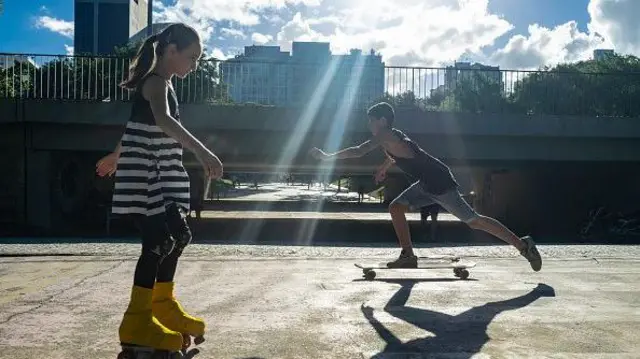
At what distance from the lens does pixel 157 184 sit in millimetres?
2998

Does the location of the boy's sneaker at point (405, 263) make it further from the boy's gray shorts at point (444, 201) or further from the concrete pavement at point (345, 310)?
the boy's gray shorts at point (444, 201)

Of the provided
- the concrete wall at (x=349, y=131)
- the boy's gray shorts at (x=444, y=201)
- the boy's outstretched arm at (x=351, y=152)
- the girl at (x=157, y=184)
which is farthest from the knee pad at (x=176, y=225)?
the concrete wall at (x=349, y=131)

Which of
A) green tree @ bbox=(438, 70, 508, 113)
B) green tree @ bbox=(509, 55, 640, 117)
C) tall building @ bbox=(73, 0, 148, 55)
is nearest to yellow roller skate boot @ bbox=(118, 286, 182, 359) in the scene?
green tree @ bbox=(438, 70, 508, 113)

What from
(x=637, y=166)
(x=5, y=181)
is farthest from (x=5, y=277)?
(x=637, y=166)

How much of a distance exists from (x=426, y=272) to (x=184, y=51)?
4.35 metres

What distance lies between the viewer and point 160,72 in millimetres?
3145

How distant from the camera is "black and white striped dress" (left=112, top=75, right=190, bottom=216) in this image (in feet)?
9.64

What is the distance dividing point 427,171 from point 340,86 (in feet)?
38.4

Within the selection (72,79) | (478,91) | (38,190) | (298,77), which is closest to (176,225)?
(38,190)

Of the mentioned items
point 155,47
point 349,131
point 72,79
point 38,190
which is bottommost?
point 38,190

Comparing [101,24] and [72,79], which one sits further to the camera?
[101,24]

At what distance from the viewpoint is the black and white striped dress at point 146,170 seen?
294 centimetres

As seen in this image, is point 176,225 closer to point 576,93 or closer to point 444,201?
point 444,201

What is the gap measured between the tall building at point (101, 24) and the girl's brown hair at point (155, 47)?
9756 cm
